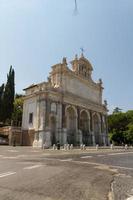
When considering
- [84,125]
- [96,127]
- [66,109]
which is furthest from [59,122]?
[96,127]

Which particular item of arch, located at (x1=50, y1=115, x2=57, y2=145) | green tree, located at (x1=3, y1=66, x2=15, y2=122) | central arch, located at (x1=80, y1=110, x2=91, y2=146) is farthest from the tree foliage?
green tree, located at (x1=3, y1=66, x2=15, y2=122)

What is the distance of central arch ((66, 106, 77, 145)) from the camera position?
5159 cm

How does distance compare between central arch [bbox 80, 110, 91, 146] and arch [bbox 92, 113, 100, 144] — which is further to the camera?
arch [bbox 92, 113, 100, 144]

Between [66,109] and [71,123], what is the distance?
16.1ft

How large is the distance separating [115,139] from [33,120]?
36.8m

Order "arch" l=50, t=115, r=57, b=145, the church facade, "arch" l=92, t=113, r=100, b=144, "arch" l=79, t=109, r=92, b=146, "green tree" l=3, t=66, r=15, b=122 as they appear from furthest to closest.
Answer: "arch" l=92, t=113, r=100, b=144 < "green tree" l=3, t=66, r=15, b=122 < "arch" l=79, t=109, r=92, b=146 < "arch" l=50, t=115, r=57, b=145 < the church facade

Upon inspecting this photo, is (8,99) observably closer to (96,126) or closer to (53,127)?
(53,127)

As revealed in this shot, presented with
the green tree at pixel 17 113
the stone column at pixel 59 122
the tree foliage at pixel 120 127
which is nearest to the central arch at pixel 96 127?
the tree foliage at pixel 120 127

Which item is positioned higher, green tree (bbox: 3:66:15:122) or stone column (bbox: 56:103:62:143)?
green tree (bbox: 3:66:15:122)

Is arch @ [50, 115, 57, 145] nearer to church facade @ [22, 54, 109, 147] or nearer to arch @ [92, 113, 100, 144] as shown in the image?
church facade @ [22, 54, 109, 147]

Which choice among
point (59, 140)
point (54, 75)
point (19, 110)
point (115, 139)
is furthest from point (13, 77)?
point (115, 139)

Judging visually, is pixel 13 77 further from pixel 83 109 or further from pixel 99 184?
pixel 99 184

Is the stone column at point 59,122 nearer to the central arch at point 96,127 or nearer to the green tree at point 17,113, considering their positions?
the central arch at point 96,127

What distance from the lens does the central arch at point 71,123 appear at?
169 ft
